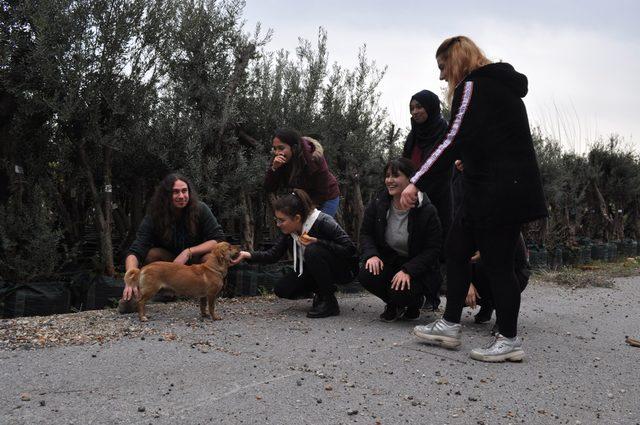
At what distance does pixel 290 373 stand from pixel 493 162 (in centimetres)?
179

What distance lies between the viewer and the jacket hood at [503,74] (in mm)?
3506

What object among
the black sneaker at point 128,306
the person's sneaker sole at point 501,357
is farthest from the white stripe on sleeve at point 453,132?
the black sneaker at point 128,306

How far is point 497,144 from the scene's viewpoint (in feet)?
11.6

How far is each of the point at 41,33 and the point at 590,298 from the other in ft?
22.2

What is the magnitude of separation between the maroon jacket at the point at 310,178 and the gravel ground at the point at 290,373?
3.83 ft

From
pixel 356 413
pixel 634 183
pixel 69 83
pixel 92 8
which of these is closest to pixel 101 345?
pixel 356 413

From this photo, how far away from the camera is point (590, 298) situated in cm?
713

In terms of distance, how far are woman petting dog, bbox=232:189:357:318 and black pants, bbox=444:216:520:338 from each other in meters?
1.29

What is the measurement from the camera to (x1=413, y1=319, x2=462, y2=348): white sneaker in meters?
3.92

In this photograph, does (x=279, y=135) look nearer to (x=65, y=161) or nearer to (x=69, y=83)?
(x=69, y=83)

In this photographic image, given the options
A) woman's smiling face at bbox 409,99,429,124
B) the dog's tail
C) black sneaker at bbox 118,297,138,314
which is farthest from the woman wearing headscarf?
black sneaker at bbox 118,297,138,314

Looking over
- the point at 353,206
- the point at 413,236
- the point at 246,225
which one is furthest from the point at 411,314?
the point at 353,206

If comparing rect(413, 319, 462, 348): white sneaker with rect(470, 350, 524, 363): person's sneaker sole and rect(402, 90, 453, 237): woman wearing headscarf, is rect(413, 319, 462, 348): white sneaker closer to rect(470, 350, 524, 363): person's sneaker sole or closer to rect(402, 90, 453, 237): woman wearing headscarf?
rect(470, 350, 524, 363): person's sneaker sole

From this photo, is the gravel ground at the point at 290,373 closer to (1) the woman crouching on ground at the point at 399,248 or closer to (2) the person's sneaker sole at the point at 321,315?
(2) the person's sneaker sole at the point at 321,315
